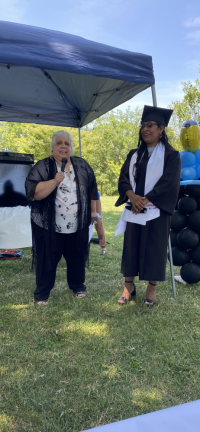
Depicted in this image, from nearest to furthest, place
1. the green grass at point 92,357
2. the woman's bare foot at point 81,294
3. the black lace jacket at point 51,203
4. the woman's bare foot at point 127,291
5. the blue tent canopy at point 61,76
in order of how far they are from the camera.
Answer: the green grass at point 92,357, the blue tent canopy at point 61,76, the black lace jacket at point 51,203, the woman's bare foot at point 127,291, the woman's bare foot at point 81,294

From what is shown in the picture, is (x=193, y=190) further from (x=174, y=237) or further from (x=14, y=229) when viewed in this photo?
(x=14, y=229)

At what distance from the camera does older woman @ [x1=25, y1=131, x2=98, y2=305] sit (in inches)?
121

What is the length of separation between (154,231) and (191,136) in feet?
4.77

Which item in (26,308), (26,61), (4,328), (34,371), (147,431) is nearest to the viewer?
(147,431)

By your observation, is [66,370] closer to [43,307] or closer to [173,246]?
[43,307]

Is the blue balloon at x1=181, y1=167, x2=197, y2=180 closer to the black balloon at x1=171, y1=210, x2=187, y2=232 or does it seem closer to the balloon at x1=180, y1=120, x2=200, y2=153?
the balloon at x1=180, y1=120, x2=200, y2=153

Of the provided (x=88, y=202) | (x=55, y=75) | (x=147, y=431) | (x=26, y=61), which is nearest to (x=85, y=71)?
(x=26, y=61)

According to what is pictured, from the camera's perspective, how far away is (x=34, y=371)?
211cm

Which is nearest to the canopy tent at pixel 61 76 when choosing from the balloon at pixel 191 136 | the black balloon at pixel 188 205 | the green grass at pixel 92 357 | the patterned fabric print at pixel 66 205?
the balloon at pixel 191 136

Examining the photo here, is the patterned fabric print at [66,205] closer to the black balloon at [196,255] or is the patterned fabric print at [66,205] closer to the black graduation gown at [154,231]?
the black graduation gown at [154,231]

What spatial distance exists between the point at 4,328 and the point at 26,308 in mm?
444

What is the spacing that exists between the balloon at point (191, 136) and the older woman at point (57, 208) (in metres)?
1.32

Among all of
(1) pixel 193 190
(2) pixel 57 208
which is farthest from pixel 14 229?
(1) pixel 193 190

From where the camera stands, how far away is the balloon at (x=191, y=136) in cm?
374
